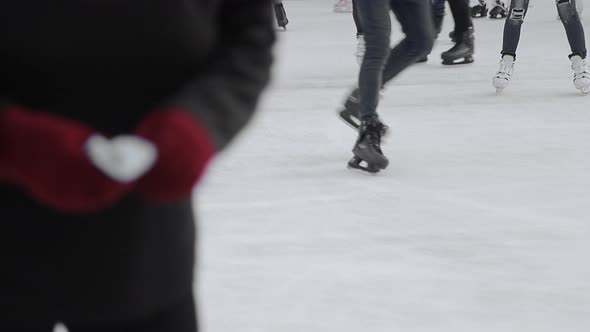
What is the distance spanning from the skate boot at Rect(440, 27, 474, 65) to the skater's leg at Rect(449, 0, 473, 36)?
3 centimetres

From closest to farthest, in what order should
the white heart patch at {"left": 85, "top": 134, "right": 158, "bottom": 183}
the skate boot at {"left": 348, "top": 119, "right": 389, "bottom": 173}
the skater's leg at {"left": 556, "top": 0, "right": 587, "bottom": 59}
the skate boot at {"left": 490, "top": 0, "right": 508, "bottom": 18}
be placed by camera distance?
the white heart patch at {"left": 85, "top": 134, "right": 158, "bottom": 183} < the skate boot at {"left": 348, "top": 119, "right": 389, "bottom": 173} < the skater's leg at {"left": 556, "top": 0, "right": 587, "bottom": 59} < the skate boot at {"left": 490, "top": 0, "right": 508, "bottom": 18}

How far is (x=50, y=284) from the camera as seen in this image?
1025mm

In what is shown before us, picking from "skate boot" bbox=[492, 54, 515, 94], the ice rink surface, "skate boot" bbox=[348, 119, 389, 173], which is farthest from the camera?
"skate boot" bbox=[492, 54, 515, 94]

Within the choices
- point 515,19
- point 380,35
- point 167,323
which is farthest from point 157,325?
point 515,19

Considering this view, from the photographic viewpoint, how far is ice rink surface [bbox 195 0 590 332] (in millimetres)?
2641

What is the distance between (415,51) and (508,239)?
140 cm

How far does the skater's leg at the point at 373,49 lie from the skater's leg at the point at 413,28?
9.5 inches

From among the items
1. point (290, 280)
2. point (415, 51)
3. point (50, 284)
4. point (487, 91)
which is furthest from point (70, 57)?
point (487, 91)

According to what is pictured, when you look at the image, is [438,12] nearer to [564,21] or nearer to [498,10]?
[564,21]

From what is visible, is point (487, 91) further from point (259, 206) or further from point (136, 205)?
point (136, 205)

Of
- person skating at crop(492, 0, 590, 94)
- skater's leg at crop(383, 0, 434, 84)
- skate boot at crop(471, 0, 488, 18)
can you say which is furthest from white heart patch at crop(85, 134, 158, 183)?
skate boot at crop(471, 0, 488, 18)

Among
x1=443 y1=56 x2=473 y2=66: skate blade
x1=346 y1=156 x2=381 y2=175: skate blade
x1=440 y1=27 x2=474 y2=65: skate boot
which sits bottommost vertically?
x1=443 y1=56 x2=473 y2=66: skate blade

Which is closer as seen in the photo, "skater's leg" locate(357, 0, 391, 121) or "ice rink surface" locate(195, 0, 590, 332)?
"ice rink surface" locate(195, 0, 590, 332)

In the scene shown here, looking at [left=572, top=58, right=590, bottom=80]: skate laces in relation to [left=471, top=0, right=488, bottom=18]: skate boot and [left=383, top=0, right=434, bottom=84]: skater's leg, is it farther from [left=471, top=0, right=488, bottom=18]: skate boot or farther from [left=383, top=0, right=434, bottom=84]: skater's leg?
[left=471, top=0, right=488, bottom=18]: skate boot
